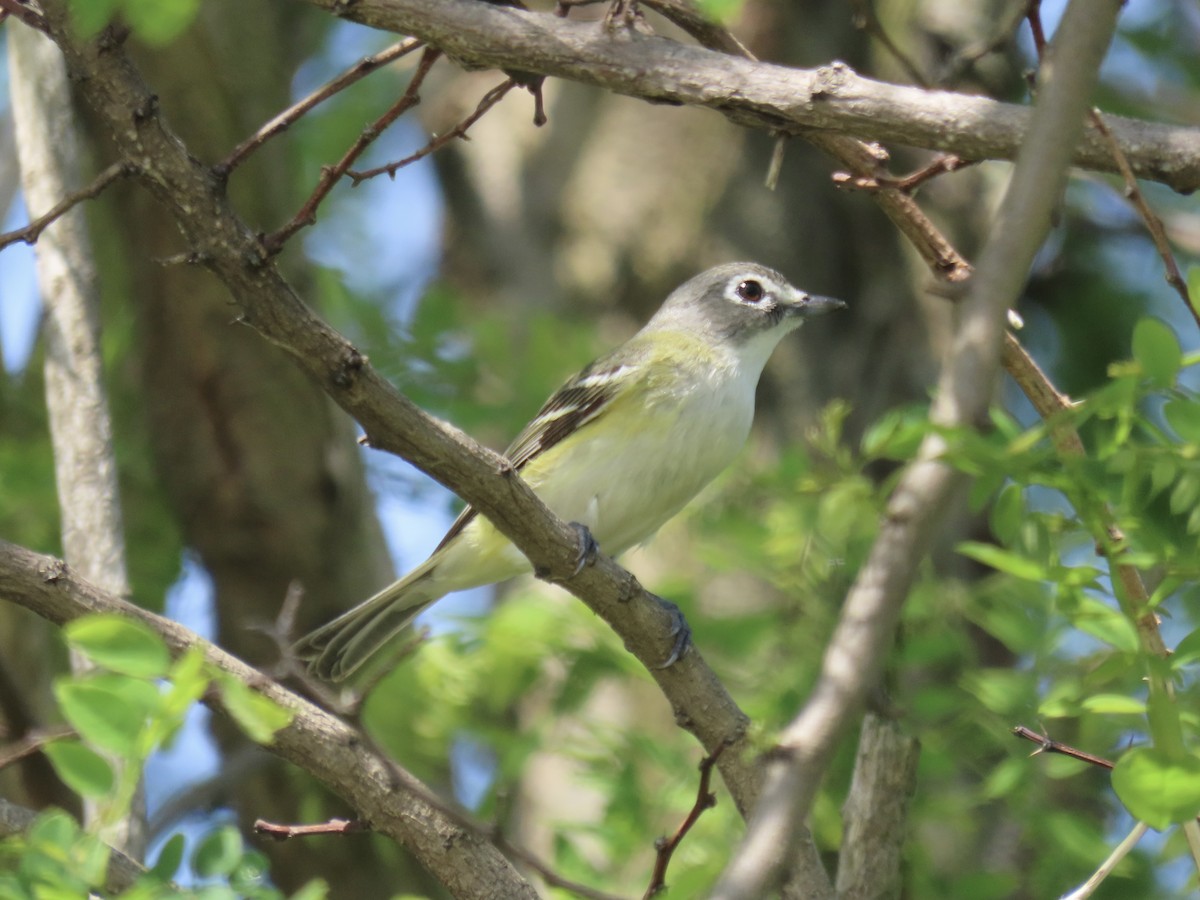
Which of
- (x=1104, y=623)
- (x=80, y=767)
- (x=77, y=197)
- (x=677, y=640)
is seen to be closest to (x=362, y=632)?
(x=677, y=640)

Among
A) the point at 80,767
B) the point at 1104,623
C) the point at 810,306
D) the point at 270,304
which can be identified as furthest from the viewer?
the point at 810,306

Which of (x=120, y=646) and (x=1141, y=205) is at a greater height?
(x=1141, y=205)

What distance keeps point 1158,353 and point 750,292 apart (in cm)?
378

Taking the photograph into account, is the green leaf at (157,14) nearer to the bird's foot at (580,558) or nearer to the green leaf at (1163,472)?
the bird's foot at (580,558)

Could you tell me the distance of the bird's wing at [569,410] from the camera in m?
5.30

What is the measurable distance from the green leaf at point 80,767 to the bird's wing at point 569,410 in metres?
3.24

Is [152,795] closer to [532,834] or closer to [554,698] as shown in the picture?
[532,834]

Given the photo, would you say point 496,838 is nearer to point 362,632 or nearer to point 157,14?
point 157,14

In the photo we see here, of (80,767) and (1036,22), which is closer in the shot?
(80,767)

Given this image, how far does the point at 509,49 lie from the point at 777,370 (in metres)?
4.84

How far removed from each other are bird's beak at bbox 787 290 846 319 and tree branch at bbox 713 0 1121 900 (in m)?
A: 3.85

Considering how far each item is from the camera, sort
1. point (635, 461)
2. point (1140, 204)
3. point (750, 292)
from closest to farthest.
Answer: point (1140, 204) < point (635, 461) < point (750, 292)

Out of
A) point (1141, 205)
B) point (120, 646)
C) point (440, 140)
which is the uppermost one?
point (440, 140)

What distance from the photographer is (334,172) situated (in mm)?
2840
